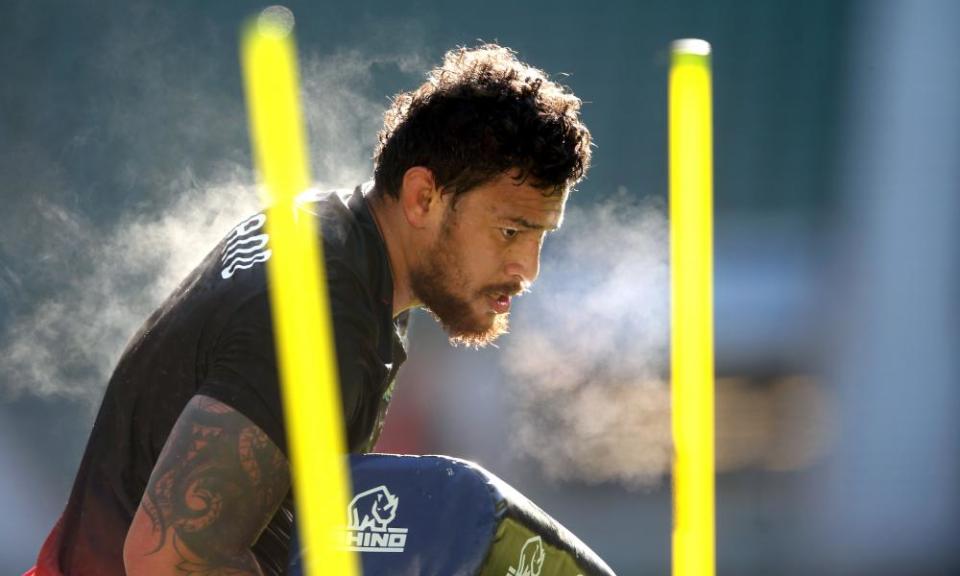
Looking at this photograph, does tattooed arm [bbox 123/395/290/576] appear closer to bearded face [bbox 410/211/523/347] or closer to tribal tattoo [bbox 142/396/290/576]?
tribal tattoo [bbox 142/396/290/576]

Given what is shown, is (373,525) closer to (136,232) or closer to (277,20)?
(136,232)

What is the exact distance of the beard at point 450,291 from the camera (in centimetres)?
267

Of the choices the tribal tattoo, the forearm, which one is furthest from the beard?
the forearm

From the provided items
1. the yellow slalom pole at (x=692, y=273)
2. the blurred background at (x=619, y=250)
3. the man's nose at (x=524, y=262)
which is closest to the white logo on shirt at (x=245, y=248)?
the man's nose at (x=524, y=262)

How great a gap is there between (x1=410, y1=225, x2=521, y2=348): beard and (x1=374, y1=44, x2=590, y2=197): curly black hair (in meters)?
0.14

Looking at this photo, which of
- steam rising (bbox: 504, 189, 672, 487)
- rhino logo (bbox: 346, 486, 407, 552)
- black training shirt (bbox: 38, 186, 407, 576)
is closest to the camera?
black training shirt (bbox: 38, 186, 407, 576)

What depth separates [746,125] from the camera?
214 inches

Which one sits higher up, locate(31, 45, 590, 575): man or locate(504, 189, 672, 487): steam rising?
locate(504, 189, 672, 487): steam rising

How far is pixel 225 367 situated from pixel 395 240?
0.64m

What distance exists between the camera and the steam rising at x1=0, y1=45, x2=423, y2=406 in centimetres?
494

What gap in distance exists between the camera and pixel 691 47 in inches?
211

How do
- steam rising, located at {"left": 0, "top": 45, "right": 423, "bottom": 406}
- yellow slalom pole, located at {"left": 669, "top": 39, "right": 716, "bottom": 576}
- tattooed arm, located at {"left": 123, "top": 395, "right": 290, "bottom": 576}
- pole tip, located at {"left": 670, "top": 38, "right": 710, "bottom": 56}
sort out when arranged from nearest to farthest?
tattooed arm, located at {"left": 123, "top": 395, "right": 290, "bottom": 576} → steam rising, located at {"left": 0, "top": 45, "right": 423, "bottom": 406} → yellow slalom pole, located at {"left": 669, "top": 39, "right": 716, "bottom": 576} → pole tip, located at {"left": 670, "top": 38, "right": 710, "bottom": 56}

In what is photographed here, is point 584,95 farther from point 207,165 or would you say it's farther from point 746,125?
point 207,165

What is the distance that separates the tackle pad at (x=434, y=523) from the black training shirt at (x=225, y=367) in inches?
4.9
